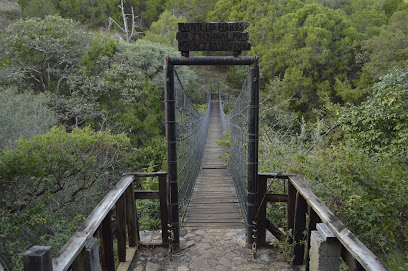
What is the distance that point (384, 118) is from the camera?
5.66m

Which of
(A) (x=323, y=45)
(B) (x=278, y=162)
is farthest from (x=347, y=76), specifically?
(B) (x=278, y=162)

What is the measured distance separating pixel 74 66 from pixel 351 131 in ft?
30.6

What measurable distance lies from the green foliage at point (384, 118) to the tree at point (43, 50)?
8.91m

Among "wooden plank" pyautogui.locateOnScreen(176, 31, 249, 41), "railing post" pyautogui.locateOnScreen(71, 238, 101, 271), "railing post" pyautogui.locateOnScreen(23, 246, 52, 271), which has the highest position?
"wooden plank" pyautogui.locateOnScreen(176, 31, 249, 41)

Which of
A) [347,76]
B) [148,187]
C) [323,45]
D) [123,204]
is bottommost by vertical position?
[148,187]

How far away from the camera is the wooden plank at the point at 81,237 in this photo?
1111 millimetres

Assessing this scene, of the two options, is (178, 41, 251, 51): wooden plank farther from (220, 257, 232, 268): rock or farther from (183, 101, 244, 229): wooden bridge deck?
(183, 101, 244, 229): wooden bridge deck

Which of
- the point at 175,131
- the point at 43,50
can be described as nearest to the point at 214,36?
the point at 175,131

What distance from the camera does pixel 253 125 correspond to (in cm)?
247

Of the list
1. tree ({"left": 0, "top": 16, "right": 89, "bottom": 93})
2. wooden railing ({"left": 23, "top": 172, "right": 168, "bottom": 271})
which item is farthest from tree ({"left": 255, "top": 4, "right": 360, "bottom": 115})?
wooden railing ({"left": 23, "top": 172, "right": 168, "bottom": 271})

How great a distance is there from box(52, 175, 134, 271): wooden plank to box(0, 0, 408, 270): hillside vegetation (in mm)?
1972

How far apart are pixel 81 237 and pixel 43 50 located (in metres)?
9.87

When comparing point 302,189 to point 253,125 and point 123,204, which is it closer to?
point 253,125

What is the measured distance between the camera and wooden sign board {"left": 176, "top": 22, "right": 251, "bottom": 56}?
2.31m
